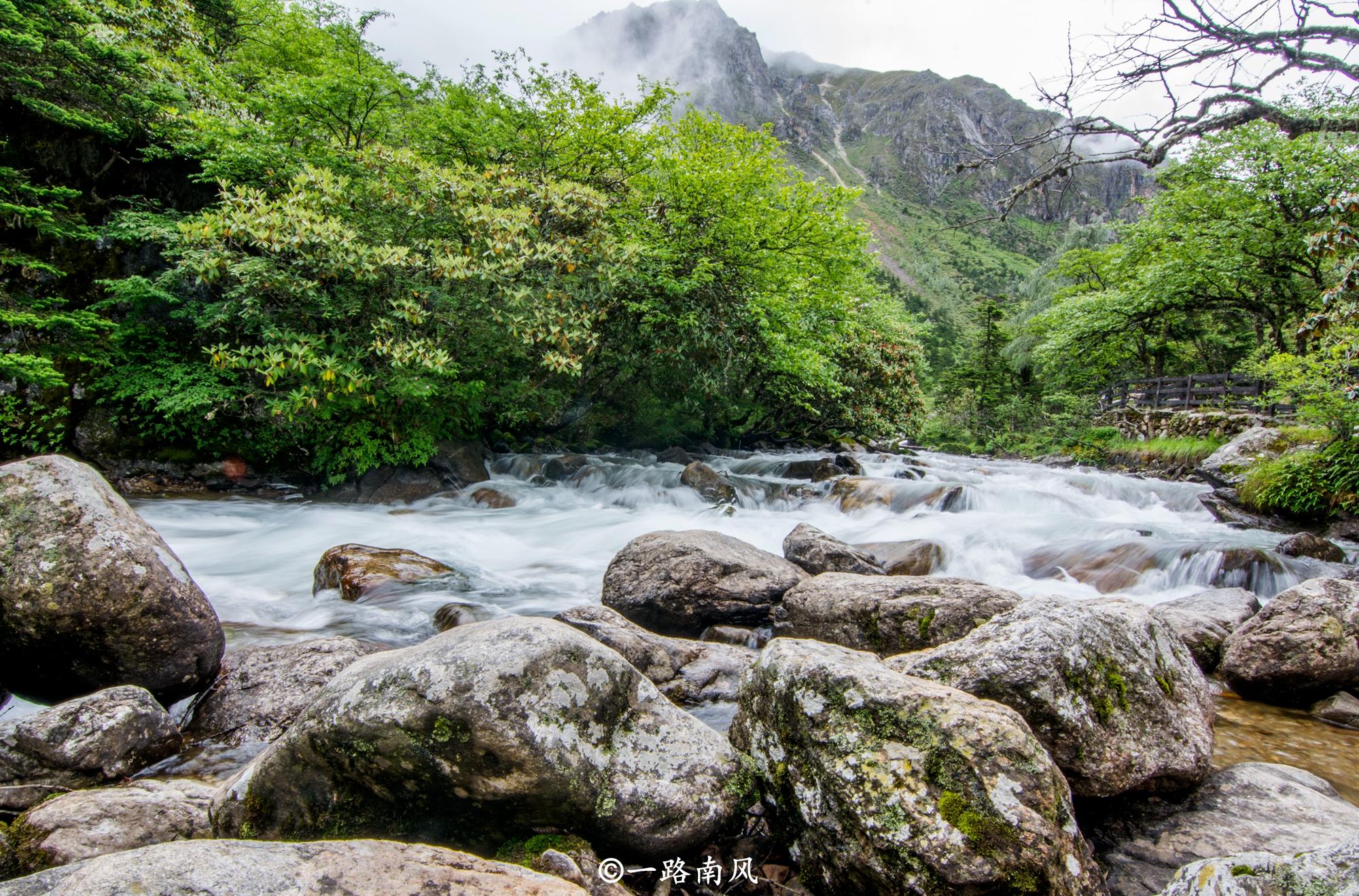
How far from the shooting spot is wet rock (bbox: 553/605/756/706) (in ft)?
16.5

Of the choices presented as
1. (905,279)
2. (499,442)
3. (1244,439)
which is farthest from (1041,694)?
(905,279)

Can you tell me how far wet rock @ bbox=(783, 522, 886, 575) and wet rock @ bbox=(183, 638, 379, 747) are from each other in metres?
5.52

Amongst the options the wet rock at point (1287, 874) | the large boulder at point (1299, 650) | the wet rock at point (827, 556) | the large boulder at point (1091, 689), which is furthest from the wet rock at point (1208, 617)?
the wet rock at point (1287, 874)

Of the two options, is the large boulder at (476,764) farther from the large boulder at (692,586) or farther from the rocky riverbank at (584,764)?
the large boulder at (692,586)

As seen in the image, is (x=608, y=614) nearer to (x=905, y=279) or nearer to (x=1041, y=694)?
(x=1041, y=694)

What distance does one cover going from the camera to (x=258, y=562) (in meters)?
8.79

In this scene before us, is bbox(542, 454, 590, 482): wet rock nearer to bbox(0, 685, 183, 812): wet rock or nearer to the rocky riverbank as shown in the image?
the rocky riverbank

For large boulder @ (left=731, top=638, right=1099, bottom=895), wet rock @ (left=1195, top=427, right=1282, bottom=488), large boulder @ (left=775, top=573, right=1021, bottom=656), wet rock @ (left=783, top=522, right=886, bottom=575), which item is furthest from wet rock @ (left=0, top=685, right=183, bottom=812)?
wet rock @ (left=1195, top=427, right=1282, bottom=488)

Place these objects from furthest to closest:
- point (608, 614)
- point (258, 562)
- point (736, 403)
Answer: point (736, 403), point (258, 562), point (608, 614)

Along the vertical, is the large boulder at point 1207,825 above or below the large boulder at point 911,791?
below

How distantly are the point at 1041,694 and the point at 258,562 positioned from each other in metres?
9.70

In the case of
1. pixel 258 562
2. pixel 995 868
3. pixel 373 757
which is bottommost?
pixel 258 562

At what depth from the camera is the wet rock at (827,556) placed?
8.20 metres

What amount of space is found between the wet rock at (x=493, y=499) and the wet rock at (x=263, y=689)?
8045mm
